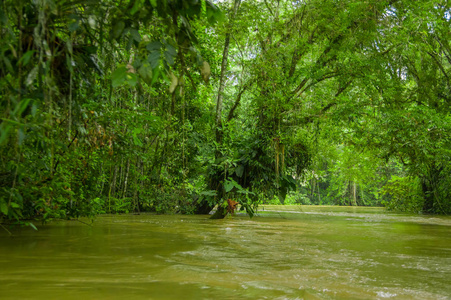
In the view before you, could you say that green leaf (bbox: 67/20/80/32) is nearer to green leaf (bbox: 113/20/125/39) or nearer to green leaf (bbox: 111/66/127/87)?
green leaf (bbox: 113/20/125/39)

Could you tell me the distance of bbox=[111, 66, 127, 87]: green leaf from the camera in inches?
70.4

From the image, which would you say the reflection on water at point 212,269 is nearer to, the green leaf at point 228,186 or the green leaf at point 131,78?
the green leaf at point 131,78

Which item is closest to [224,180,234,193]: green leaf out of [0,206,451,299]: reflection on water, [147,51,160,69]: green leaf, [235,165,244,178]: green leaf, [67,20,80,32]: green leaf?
[235,165,244,178]: green leaf

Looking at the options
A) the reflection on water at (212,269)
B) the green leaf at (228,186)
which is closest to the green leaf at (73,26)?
the reflection on water at (212,269)

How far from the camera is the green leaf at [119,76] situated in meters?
1.79

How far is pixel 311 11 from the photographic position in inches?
329

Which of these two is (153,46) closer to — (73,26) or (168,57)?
(168,57)

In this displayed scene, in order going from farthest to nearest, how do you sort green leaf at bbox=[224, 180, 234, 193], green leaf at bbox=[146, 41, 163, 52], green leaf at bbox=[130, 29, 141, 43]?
green leaf at bbox=[224, 180, 234, 193]
green leaf at bbox=[130, 29, 141, 43]
green leaf at bbox=[146, 41, 163, 52]

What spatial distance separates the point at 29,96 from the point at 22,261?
1.22 m

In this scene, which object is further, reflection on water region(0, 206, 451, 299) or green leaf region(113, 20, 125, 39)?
reflection on water region(0, 206, 451, 299)

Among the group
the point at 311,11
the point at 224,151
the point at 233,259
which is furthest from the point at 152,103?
the point at 233,259

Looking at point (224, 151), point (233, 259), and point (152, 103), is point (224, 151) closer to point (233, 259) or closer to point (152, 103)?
point (152, 103)

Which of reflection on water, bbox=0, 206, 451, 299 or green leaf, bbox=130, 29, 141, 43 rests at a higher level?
green leaf, bbox=130, 29, 141, 43

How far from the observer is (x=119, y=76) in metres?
1.80
